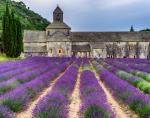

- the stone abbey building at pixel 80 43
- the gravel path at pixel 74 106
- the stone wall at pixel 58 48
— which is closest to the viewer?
the gravel path at pixel 74 106

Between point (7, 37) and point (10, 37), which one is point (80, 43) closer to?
point (10, 37)

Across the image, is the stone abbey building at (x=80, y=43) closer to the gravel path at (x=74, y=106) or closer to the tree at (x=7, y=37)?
the tree at (x=7, y=37)

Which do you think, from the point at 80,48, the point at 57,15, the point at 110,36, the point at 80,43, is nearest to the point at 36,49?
the point at 80,48

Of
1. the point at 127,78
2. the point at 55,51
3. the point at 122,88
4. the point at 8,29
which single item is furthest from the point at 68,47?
the point at 122,88

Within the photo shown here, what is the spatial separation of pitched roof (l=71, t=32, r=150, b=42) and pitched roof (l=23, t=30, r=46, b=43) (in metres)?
6.66

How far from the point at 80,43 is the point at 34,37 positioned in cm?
938

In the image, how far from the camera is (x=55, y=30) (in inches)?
3297

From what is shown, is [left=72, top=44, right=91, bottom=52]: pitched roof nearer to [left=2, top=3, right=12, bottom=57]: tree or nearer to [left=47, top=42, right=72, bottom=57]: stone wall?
[left=47, top=42, right=72, bottom=57]: stone wall

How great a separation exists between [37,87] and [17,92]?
3.59 metres

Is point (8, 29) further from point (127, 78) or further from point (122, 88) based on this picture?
point (122, 88)

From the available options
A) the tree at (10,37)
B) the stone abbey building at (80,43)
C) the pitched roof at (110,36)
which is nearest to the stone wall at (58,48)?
the stone abbey building at (80,43)

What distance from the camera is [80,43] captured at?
287 feet

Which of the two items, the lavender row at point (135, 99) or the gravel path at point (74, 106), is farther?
the gravel path at point (74, 106)

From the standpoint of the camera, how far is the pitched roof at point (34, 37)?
84.6 meters
